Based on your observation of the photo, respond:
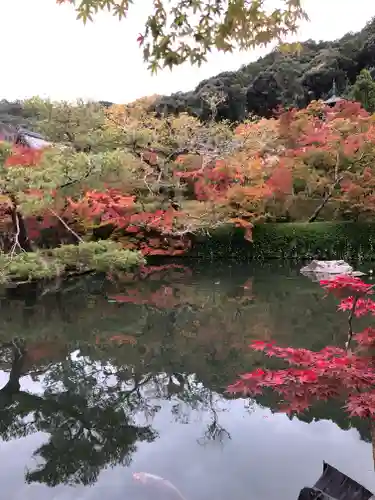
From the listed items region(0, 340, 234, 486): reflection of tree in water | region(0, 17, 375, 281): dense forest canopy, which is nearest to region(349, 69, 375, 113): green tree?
region(0, 17, 375, 281): dense forest canopy

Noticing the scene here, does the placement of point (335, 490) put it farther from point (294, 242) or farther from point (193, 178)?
point (294, 242)

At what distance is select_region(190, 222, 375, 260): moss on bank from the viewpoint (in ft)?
40.7

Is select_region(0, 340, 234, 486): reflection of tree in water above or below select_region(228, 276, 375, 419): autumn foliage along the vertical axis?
below

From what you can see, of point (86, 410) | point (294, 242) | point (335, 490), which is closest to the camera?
point (335, 490)

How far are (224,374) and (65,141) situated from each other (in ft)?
22.9

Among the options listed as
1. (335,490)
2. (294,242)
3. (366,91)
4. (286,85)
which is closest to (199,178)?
(294,242)

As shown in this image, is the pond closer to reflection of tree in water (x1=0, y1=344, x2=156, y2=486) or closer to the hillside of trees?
reflection of tree in water (x1=0, y1=344, x2=156, y2=486)

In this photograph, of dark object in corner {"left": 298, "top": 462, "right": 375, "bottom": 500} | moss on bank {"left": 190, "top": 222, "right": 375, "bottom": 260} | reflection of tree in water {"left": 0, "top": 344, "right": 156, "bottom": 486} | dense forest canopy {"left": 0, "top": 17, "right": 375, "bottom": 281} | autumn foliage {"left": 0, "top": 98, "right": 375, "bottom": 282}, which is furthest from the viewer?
moss on bank {"left": 190, "top": 222, "right": 375, "bottom": 260}

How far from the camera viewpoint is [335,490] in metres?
2.26

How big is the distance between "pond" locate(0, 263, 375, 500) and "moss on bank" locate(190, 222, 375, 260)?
199 inches

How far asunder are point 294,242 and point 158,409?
9360mm

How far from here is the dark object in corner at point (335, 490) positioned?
218 centimetres

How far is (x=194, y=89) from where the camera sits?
26.8m

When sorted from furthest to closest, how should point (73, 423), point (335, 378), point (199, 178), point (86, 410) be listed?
point (199, 178)
point (86, 410)
point (73, 423)
point (335, 378)
